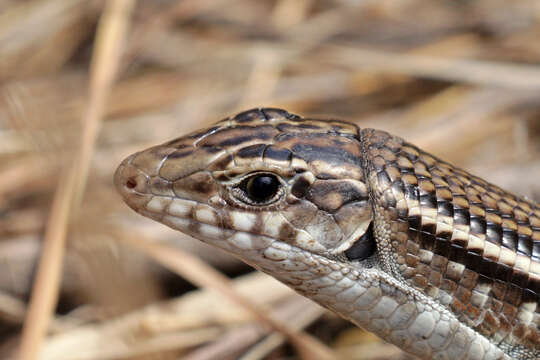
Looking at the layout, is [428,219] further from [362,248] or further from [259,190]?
[259,190]

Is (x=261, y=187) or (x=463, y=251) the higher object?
(x=261, y=187)

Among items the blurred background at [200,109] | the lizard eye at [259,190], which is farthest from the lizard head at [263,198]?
the blurred background at [200,109]

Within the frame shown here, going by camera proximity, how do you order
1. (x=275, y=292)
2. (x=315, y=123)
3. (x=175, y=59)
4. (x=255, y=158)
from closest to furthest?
(x=255, y=158) < (x=315, y=123) < (x=275, y=292) < (x=175, y=59)

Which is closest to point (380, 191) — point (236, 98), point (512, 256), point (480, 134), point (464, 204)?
point (464, 204)

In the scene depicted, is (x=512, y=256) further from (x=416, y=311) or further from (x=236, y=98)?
(x=236, y=98)

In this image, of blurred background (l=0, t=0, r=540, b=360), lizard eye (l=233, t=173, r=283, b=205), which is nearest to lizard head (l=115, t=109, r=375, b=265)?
lizard eye (l=233, t=173, r=283, b=205)

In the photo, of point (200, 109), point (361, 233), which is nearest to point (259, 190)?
point (361, 233)

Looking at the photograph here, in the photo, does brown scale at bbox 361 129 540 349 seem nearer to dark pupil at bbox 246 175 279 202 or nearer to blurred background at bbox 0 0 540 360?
dark pupil at bbox 246 175 279 202
